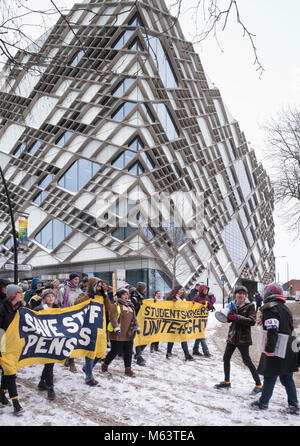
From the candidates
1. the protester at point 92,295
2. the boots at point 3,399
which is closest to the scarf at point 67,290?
the protester at point 92,295

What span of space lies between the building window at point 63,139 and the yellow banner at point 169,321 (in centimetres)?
2838

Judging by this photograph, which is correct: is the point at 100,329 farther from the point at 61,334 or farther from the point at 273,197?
the point at 273,197

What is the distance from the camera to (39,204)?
38062 mm

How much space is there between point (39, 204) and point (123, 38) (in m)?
16.2

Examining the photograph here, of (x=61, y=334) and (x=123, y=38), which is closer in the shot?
(x=61, y=334)

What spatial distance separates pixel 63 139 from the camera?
37500 mm

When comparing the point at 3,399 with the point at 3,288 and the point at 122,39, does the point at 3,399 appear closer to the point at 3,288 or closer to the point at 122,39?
the point at 3,288

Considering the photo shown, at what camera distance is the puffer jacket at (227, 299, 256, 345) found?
7692mm

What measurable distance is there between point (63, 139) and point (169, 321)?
2938 cm

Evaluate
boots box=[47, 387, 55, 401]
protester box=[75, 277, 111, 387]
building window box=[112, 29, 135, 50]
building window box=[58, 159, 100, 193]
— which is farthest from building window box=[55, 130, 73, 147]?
boots box=[47, 387, 55, 401]

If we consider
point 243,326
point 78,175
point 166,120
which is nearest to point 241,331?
point 243,326

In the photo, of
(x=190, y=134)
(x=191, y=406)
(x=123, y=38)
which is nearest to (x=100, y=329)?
(x=191, y=406)

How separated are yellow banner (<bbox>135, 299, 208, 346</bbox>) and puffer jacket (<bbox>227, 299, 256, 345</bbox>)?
131 inches

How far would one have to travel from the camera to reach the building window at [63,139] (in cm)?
3703
